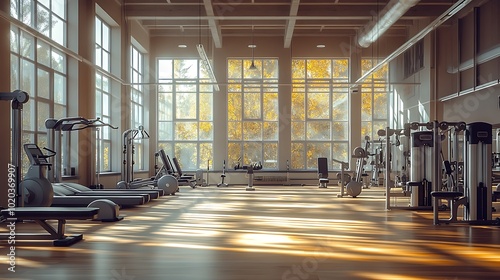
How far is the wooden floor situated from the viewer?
3.82 m

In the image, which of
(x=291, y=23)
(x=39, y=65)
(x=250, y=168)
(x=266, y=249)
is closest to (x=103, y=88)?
(x=39, y=65)

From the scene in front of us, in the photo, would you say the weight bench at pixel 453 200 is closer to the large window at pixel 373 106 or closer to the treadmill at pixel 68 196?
the treadmill at pixel 68 196

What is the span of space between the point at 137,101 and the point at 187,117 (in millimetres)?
1977

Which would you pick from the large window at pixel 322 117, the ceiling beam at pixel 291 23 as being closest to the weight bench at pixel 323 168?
Result: the large window at pixel 322 117

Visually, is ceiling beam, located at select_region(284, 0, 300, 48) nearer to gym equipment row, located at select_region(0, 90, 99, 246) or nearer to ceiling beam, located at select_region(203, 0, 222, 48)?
ceiling beam, located at select_region(203, 0, 222, 48)

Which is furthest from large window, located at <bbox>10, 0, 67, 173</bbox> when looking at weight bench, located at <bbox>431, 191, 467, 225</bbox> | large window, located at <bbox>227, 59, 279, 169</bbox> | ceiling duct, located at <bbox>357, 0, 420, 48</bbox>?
large window, located at <bbox>227, 59, 279, 169</bbox>

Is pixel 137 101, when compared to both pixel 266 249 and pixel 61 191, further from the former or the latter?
pixel 266 249

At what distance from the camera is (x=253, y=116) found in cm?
1736

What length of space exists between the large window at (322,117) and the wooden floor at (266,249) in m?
9.53

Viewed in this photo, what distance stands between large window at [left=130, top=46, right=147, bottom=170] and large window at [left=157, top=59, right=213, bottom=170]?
2.72 feet

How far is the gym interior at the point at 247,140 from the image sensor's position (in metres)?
4.74

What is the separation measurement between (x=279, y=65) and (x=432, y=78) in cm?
491

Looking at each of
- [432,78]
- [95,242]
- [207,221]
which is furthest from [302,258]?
[432,78]

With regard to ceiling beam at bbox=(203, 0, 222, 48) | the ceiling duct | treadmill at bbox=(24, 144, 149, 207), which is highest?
ceiling beam at bbox=(203, 0, 222, 48)
